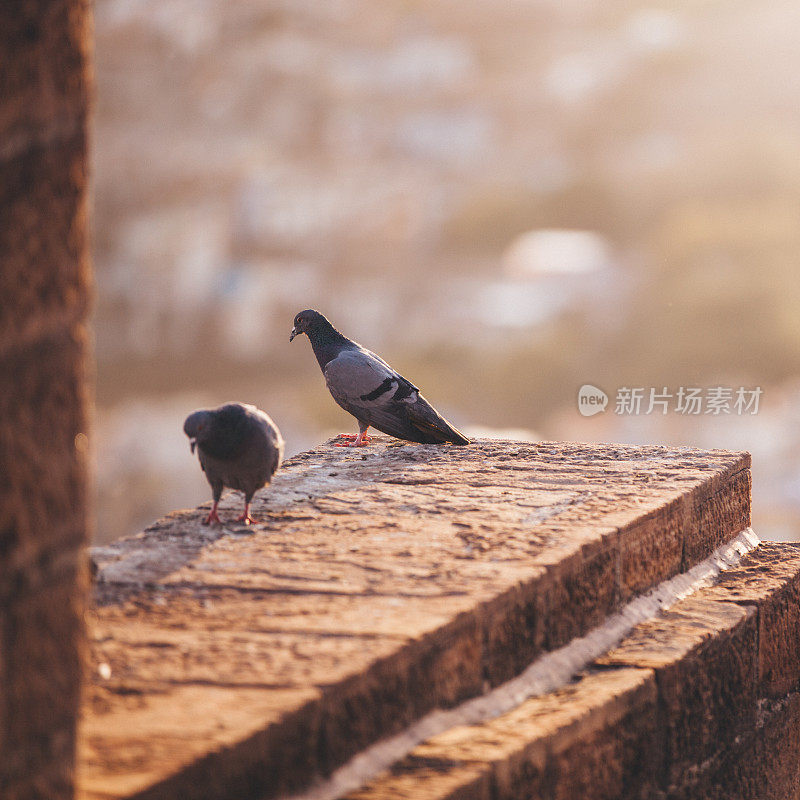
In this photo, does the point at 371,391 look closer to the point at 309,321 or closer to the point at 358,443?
the point at 358,443

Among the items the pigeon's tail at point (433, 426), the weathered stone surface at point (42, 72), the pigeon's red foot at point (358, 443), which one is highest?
the weathered stone surface at point (42, 72)

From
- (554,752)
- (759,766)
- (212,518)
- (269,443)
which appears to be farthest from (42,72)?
(759,766)

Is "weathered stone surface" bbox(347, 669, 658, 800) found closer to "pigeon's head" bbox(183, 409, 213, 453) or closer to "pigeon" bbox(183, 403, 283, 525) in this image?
"pigeon" bbox(183, 403, 283, 525)

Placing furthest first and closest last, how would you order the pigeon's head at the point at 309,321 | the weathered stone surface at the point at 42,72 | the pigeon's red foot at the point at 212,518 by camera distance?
the pigeon's head at the point at 309,321
the pigeon's red foot at the point at 212,518
the weathered stone surface at the point at 42,72

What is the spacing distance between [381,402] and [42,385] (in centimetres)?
410

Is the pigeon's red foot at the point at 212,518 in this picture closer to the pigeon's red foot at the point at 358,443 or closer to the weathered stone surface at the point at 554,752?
the weathered stone surface at the point at 554,752

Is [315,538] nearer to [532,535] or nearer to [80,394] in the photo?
[532,535]

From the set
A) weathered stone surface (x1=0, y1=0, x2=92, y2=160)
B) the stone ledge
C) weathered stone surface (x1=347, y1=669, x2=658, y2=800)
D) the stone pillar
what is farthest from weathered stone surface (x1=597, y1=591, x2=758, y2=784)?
weathered stone surface (x1=0, y1=0, x2=92, y2=160)

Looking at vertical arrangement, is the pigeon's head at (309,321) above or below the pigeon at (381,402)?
above

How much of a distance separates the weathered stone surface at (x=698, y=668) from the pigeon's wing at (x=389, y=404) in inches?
73.5

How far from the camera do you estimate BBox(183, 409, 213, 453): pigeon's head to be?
4.53 metres

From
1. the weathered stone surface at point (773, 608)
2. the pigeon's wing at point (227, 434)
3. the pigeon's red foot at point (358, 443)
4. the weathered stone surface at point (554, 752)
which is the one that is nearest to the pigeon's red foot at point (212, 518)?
the pigeon's wing at point (227, 434)

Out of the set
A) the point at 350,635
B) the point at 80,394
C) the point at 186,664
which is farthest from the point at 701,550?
the point at 80,394

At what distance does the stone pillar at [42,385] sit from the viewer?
2.21 m
